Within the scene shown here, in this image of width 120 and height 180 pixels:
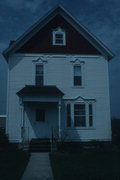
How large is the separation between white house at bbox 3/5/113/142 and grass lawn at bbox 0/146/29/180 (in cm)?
233

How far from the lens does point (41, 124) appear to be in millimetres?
17391

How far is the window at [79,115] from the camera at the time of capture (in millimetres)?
17672

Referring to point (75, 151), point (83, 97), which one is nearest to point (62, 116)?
point (83, 97)

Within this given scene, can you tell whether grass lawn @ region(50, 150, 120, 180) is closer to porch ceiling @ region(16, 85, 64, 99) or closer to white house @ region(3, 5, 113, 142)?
porch ceiling @ region(16, 85, 64, 99)

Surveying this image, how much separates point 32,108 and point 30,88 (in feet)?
5.09

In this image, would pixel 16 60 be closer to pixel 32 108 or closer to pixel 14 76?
pixel 14 76

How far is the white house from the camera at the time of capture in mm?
17234

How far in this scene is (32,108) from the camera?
57.3 feet

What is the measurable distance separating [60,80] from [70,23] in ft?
14.7

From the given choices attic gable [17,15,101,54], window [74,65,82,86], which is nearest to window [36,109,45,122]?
window [74,65,82,86]

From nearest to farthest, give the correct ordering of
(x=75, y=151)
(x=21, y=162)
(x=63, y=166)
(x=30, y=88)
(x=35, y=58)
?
(x=63, y=166) → (x=21, y=162) → (x=75, y=151) → (x=30, y=88) → (x=35, y=58)

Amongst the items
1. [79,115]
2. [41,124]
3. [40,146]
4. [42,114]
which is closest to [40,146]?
[40,146]

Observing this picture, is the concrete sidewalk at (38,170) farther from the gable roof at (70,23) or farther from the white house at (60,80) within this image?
the gable roof at (70,23)

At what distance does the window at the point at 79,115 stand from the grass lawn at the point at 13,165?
15.7 feet
